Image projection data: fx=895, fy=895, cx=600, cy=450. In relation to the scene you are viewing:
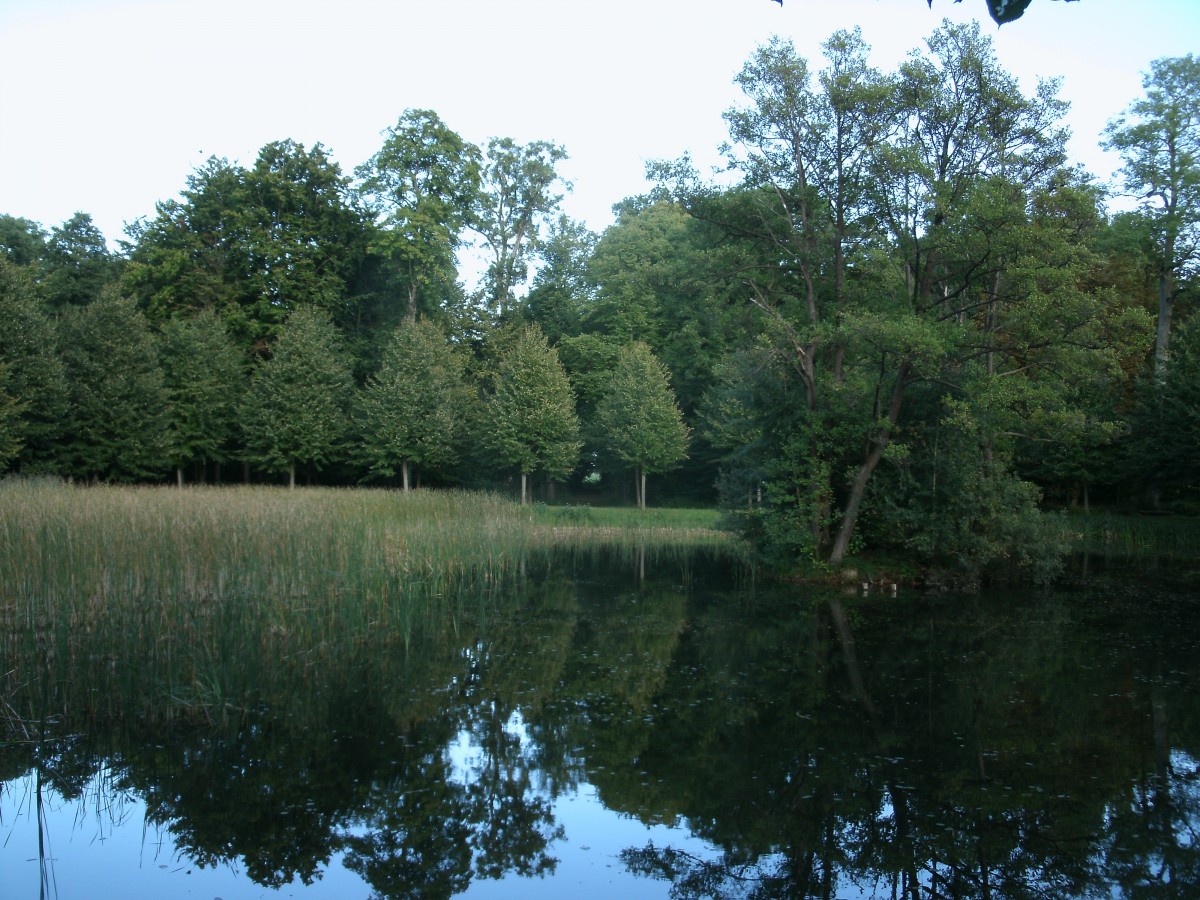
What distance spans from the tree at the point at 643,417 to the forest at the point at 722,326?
0.13 meters

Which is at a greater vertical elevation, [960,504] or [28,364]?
[28,364]

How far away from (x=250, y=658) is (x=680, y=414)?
26524 mm

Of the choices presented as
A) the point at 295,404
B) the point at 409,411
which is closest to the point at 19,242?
the point at 295,404

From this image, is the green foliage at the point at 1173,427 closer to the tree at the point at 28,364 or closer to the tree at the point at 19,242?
the tree at the point at 28,364

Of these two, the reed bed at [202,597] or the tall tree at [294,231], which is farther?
Result: the tall tree at [294,231]

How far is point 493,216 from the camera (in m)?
41.1

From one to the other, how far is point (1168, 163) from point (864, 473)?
19.0 meters

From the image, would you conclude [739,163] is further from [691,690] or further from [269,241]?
[269,241]

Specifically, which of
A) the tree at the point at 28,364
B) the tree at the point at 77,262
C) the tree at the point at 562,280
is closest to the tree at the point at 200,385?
the tree at the point at 28,364

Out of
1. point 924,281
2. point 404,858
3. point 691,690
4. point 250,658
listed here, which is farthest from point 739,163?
point 404,858

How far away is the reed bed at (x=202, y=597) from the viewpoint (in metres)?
7.76

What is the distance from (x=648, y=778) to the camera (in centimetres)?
651

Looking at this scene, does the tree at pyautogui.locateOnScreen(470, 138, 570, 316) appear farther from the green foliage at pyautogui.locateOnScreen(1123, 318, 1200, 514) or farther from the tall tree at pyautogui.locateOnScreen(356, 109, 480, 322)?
the green foliage at pyautogui.locateOnScreen(1123, 318, 1200, 514)

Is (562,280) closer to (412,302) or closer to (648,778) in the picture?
(412,302)
